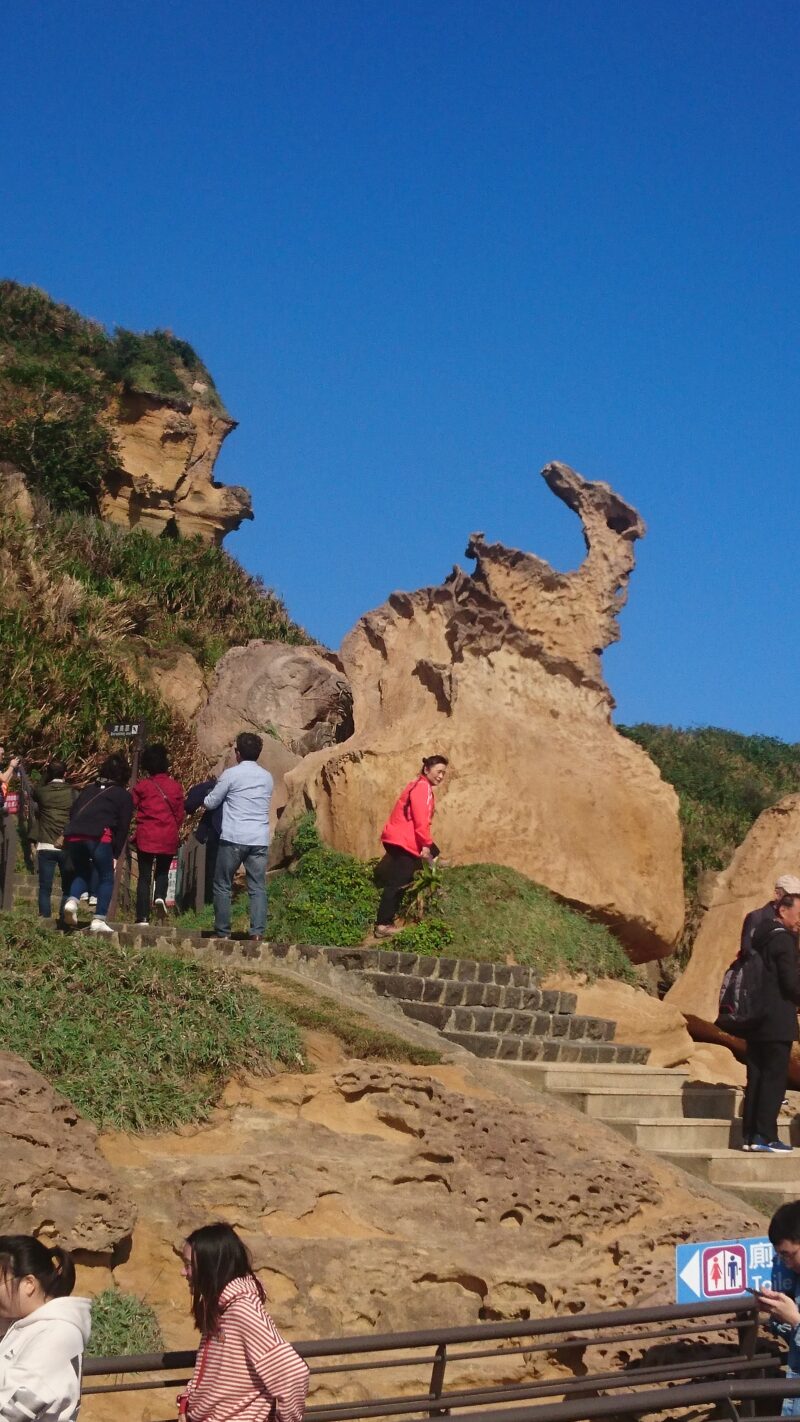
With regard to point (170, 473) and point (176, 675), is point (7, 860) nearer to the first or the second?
point (176, 675)

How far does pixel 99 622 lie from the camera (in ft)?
84.0

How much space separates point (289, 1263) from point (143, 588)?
79.6 feet

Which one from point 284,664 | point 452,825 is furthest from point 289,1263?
point 284,664

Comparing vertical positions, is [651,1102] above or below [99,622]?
below

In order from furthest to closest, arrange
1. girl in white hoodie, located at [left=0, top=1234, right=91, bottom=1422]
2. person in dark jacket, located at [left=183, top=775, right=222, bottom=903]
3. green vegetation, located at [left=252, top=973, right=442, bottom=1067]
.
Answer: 1. person in dark jacket, located at [left=183, top=775, right=222, bottom=903]
2. green vegetation, located at [left=252, top=973, right=442, bottom=1067]
3. girl in white hoodie, located at [left=0, top=1234, right=91, bottom=1422]

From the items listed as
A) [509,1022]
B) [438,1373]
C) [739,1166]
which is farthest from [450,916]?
[438,1373]

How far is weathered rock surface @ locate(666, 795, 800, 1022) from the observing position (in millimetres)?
15602

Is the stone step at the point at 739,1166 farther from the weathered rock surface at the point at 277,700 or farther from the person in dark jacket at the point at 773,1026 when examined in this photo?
the weathered rock surface at the point at 277,700

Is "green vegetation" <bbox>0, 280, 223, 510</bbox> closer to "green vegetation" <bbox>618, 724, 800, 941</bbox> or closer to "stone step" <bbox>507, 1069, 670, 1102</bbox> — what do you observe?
"green vegetation" <bbox>618, 724, 800, 941</bbox>

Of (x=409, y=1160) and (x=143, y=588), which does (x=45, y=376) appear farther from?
(x=409, y=1160)

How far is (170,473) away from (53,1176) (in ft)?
98.6

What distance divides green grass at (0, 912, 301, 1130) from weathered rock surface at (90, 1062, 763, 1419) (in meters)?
0.20

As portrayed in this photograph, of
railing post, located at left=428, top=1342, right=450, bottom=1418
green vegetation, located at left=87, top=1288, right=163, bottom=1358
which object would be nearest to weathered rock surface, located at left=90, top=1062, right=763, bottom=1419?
green vegetation, located at left=87, top=1288, right=163, bottom=1358

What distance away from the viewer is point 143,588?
100ft
